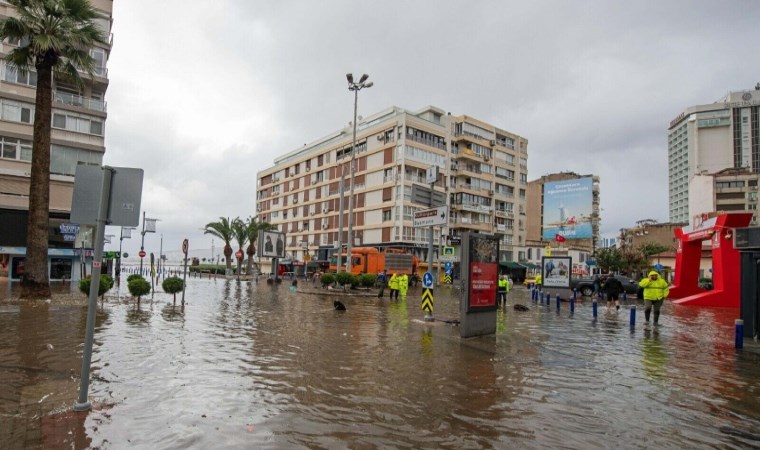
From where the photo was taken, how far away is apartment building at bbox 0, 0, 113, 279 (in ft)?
102

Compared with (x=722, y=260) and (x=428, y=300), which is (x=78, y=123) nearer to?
(x=428, y=300)

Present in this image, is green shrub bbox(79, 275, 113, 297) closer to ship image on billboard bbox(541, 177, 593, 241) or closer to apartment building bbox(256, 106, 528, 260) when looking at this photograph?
apartment building bbox(256, 106, 528, 260)

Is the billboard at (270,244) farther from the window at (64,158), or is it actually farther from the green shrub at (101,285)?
the green shrub at (101,285)

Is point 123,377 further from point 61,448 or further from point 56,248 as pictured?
point 56,248

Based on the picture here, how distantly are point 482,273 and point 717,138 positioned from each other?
153205 mm

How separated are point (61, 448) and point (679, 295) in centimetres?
3548

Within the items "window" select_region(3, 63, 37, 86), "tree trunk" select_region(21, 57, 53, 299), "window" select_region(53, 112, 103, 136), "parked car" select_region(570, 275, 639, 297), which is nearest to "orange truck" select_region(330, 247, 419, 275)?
"parked car" select_region(570, 275, 639, 297)

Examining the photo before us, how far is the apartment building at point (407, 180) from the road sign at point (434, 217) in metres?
36.3

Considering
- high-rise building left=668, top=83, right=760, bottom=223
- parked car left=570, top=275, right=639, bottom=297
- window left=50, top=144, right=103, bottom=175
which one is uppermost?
high-rise building left=668, top=83, right=760, bottom=223

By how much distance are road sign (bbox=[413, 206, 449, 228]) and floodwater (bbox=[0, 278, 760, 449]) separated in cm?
378

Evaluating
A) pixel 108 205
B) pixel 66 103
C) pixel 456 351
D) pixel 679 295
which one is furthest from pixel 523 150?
pixel 108 205

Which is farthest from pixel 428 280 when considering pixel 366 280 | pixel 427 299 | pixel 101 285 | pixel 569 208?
pixel 569 208

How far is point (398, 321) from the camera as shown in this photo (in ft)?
49.3

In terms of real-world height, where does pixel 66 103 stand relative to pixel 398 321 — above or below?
above
